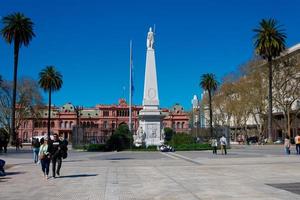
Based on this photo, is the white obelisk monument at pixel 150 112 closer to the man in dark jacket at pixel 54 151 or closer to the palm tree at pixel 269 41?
the palm tree at pixel 269 41

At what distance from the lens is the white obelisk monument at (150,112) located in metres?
53.0

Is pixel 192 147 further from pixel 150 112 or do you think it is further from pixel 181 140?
pixel 150 112

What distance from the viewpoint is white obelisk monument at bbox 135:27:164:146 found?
5300 centimetres

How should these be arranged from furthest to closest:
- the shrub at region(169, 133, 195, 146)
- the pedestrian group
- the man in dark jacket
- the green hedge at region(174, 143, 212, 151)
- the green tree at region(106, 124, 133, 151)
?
the shrub at region(169, 133, 195, 146), the green tree at region(106, 124, 133, 151), the green hedge at region(174, 143, 212, 151), the man in dark jacket, the pedestrian group

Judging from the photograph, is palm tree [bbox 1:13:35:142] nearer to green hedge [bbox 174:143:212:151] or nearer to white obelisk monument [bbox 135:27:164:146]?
white obelisk monument [bbox 135:27:164:146]

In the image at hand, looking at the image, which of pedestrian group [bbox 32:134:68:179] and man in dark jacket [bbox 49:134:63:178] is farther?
man in dark jacket [bbox 49:134:63:178]

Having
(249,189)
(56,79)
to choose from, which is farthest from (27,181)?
(56,79)

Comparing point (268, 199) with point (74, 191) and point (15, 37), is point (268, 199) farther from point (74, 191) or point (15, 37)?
point (15, 37)

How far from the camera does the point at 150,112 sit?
53844mm

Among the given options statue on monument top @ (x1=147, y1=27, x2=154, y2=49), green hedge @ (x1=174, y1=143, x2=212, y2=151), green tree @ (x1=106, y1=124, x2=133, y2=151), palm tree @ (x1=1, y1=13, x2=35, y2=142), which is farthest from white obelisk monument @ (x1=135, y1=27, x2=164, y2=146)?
palm tree @ (x1=1, y1=13, x2=35, y2=142)

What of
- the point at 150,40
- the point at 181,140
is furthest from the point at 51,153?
the point at 150,40

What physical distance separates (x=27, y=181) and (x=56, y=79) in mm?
71560

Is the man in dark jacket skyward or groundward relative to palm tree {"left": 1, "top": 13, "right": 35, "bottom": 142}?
groundward

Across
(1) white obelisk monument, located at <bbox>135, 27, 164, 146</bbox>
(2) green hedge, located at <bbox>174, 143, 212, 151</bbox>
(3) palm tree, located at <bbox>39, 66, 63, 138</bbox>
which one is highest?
(3) palm tree, located at <bbox>39, 66, 63, 138</bbox>
